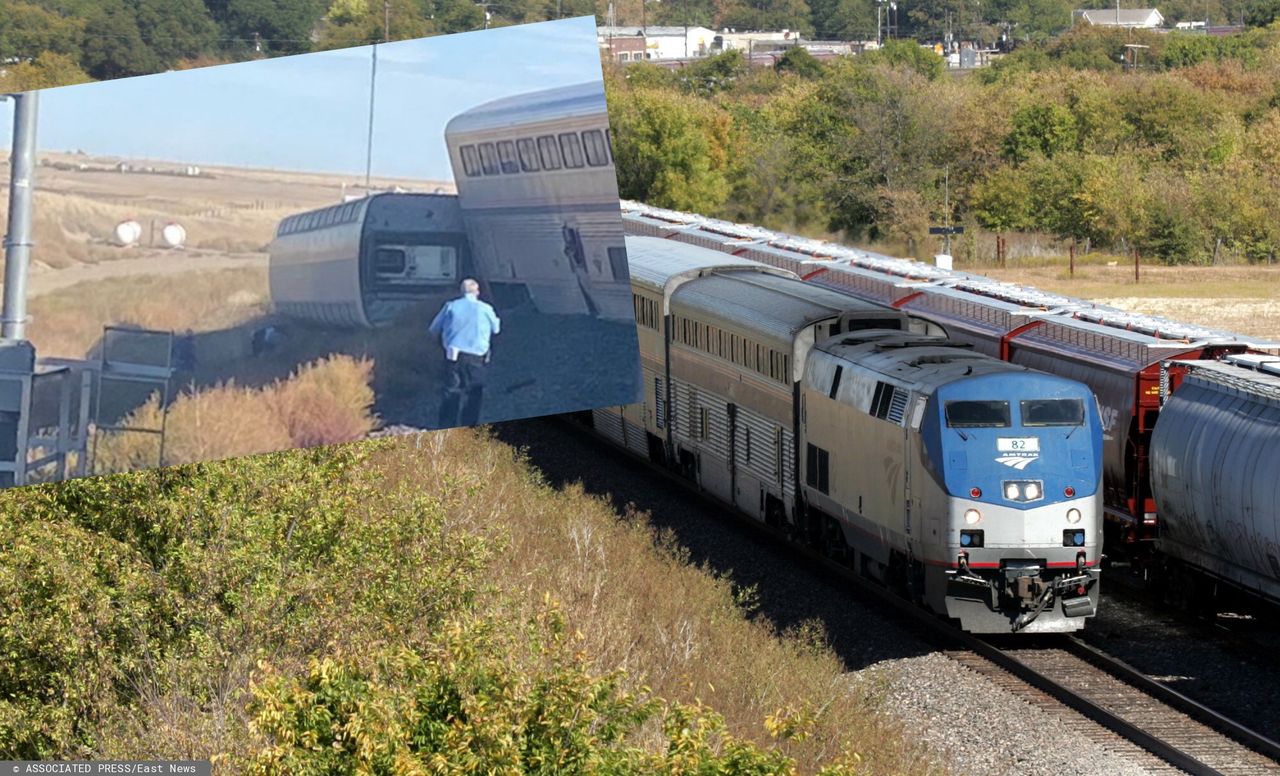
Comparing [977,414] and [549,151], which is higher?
[549,151]

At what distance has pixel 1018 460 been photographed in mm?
18000

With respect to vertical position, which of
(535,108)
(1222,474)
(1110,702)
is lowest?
(1110,702)

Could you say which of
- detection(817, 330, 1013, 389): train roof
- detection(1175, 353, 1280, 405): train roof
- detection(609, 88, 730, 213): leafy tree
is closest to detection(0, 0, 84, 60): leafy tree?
detection(609, 88, 730, 213): leafy tree

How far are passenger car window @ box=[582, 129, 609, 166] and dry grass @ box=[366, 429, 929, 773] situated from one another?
11.8 ft

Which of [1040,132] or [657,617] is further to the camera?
[1040,132]

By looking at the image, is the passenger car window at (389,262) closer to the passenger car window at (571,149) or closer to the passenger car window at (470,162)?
the passenger car window at (470,162)

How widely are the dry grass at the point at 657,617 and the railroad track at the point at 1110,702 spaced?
1640 mm

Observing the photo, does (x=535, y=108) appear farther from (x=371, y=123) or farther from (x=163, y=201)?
(x=163, y=201)

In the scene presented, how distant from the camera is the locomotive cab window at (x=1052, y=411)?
18156 millimetres

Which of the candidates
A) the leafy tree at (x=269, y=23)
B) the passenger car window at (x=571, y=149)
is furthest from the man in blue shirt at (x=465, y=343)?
the leafy tree at (x=269, y=23)

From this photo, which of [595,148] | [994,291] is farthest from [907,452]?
[595,148]

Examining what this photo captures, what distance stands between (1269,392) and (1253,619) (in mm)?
4036

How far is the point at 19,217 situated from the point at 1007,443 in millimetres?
12055

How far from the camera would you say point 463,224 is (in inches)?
344
